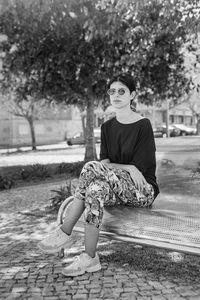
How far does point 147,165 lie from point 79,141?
126 ft

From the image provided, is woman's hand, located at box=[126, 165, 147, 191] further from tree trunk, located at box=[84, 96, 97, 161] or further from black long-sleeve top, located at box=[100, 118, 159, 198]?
tree trunk, located at box=[84, 96, 97, 161]

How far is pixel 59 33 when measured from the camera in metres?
12.2

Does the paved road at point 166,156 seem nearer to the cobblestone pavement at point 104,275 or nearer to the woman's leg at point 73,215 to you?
the cobblestone pavement at point 104,275

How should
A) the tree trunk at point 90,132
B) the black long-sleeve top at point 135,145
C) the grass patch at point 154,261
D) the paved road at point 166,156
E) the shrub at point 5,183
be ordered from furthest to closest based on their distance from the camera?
the tree trunk at point 90,132
the shrub at point 5,183
the paved road at point 166,156
the black long-sleeve top at point 135,145
the grass patch at point 154,261

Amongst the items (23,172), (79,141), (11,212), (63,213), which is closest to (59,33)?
(23,172)

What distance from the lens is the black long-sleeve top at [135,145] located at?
3.86 meters

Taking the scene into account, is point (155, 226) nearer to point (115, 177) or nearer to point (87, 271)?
point (115, 177)

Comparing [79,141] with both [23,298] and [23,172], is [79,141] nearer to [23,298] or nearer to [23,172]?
[23,172]

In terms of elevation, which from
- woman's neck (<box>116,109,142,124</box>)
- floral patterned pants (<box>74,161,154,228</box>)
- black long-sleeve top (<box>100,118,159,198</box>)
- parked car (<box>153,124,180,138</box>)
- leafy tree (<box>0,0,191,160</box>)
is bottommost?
parked car (<box>153,124,180,138</box>)

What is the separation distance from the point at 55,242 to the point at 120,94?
55.8 inches

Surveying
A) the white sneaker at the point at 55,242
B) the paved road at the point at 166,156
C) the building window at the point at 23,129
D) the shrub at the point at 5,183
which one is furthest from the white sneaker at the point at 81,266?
the building window at the point at 23,129

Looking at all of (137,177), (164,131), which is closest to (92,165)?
(137,177)

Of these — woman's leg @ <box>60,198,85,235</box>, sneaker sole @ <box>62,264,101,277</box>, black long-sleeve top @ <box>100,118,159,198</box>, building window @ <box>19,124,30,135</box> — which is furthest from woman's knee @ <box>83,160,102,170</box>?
building window @ <box>19,124,30,135</box>

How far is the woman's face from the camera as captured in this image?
395 centimetres
